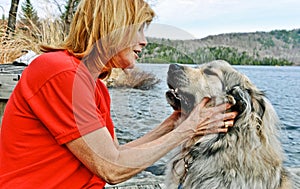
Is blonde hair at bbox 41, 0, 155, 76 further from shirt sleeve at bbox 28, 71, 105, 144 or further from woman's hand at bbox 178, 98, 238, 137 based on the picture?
woman's hand at bbox 178, 98, 238, 137

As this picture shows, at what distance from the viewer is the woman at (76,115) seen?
1.23m

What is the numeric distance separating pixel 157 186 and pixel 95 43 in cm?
139

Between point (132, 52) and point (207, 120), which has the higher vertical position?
point (132, 52)

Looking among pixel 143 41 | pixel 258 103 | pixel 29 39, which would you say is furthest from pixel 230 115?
pixel 29 39

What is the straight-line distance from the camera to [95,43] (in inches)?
54.2

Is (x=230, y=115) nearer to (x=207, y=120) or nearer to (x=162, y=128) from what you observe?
(x=207, y=120)

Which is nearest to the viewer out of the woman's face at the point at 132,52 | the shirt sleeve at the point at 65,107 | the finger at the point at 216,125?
the shirt sleeve at the point at 65,107

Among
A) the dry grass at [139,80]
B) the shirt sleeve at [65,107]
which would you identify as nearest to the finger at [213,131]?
the dry grass at [139,80]

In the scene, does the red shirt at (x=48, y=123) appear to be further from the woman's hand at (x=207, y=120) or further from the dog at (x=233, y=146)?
the dog at (x=233, y=146)

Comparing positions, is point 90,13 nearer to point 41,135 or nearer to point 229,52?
point 41,135

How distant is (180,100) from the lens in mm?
1953

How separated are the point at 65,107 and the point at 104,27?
0.37 metres

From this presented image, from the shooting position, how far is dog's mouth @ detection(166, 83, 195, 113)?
6.22 feet

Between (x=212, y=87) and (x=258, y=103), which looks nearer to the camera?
(x=258, y=103)
